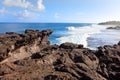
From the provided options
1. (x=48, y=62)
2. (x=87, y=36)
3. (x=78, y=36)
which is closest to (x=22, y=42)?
(x=48, y=62)

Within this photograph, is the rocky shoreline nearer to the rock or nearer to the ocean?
the rock

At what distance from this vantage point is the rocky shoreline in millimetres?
9102

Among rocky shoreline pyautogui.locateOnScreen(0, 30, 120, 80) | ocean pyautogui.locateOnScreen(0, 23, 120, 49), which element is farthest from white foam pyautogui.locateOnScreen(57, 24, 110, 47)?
rocky shoreline pyautogui.locateOnScreen(0, 30, 120, 80)

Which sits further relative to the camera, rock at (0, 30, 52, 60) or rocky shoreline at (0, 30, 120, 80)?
rock at (0, 30, 52, 60)

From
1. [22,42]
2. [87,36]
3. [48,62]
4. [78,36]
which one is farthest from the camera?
[78,36]

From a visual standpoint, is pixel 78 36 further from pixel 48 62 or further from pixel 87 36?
pixel 48 62

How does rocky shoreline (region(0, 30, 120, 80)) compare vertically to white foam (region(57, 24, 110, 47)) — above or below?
above

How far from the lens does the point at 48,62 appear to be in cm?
1080

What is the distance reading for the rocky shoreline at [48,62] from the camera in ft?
29.9

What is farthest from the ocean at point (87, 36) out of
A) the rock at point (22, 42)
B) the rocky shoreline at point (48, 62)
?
the rocky shoreline at point (48, 62)

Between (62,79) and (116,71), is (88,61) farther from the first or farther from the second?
(62,79)

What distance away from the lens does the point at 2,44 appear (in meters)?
11.6

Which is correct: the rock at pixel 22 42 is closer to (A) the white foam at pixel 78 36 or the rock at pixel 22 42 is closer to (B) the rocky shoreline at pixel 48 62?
(B) the rocky shoreline at pixel 48 62

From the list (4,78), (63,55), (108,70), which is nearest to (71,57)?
(63,55)
